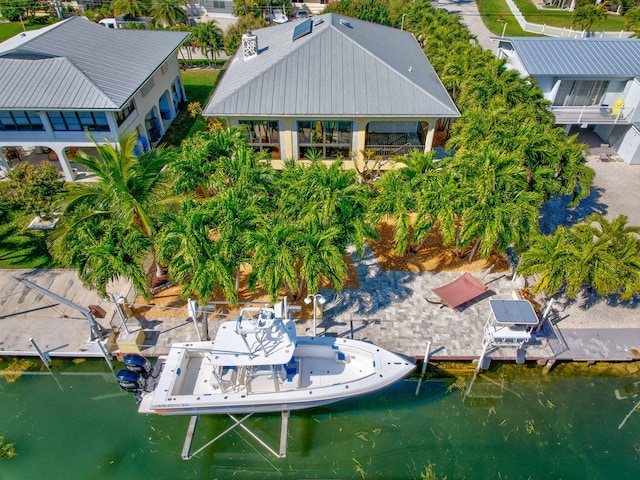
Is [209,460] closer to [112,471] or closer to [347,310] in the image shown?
[112,471]

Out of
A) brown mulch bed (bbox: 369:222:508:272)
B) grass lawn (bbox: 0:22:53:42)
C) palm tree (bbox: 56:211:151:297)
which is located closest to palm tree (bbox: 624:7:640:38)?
brown mulch bed (bbox: 369:222:508:272)

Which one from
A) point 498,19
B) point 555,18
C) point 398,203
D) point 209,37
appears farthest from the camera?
point 555,18

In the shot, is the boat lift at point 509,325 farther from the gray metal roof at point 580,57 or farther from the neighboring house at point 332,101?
the gray metal roof at point 580,57

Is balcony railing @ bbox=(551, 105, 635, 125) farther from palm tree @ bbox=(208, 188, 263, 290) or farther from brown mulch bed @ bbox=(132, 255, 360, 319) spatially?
palm tree @ bbox=(208, 188, 263, 290)

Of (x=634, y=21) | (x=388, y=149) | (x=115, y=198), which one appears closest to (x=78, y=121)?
(x=115, y=198)

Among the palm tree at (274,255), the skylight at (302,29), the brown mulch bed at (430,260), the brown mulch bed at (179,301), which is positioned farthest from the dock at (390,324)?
the skylight at (302,29)

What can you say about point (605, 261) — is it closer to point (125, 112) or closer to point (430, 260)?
point (430, 260)
